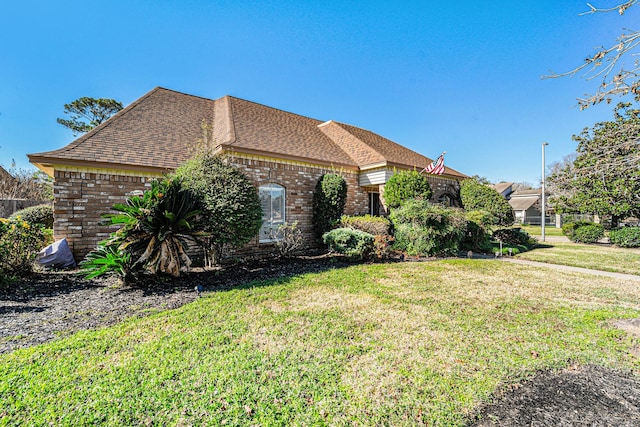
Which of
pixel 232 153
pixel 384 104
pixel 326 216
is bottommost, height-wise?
pixel 326 216

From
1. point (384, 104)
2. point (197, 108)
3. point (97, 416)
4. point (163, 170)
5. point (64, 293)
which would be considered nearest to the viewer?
point (97, 416)

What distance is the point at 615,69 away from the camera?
125 inches

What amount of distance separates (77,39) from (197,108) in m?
4.76

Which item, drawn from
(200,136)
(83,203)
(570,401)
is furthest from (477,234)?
(83,203)

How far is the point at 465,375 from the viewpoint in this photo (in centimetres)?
271

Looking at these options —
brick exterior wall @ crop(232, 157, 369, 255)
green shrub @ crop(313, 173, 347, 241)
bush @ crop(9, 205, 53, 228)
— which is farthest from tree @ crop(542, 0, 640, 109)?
bush @ crop(9, 205, 53, 228)

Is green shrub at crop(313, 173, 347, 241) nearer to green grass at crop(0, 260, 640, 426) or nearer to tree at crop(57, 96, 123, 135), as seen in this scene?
green grass at crop(0, 260, 640, 426)

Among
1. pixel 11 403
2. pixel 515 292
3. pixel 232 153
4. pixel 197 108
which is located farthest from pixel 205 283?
pixel 197 108

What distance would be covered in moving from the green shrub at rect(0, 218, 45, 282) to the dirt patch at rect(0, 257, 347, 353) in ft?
1.05

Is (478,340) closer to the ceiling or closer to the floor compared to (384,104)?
closer to the floor

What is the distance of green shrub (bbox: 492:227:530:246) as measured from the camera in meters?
12.6

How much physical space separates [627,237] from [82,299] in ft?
74.1

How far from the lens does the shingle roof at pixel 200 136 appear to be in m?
8.31

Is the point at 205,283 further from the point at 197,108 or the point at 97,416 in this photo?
the point at 197,108
